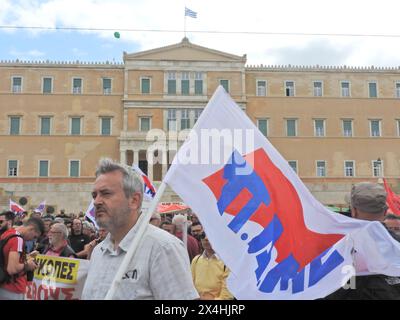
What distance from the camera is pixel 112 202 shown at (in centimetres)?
244

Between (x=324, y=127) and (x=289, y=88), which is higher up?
(x=289, y=88)

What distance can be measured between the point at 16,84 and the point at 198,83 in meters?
14.1

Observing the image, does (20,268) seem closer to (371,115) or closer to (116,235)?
(116,235)

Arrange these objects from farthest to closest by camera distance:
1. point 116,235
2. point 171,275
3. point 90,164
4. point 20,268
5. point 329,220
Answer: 1. point 90,164
2. point 20,268
3. point 329,220
4. point 116,235
5. point 171,275

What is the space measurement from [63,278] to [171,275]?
1.40 m

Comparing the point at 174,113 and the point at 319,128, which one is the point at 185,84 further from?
the point at 319,128

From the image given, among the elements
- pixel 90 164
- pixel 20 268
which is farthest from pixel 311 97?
pixel 20 268

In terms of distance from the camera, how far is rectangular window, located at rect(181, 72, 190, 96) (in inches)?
1452

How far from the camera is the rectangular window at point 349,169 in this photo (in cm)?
3770

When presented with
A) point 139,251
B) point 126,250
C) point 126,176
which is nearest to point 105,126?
point 126,176

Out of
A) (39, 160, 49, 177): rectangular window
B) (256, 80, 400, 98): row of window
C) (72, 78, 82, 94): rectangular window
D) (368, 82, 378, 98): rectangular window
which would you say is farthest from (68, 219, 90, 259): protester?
(368, 82, 378, 98): rectangular window

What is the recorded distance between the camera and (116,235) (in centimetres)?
245

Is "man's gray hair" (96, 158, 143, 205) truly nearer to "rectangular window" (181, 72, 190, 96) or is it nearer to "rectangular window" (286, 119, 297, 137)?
"rectangular window" (181, 72, 190, 96)

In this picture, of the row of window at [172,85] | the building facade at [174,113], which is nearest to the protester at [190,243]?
the building facade at [174,113]
